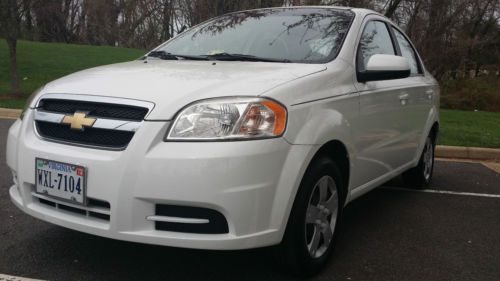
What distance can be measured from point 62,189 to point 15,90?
1133 centimetres

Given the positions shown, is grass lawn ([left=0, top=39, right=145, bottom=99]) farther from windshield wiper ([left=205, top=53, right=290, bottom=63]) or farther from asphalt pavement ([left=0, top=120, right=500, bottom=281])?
windshield wiper ([left=205, top=53, right=290, bottom=63])

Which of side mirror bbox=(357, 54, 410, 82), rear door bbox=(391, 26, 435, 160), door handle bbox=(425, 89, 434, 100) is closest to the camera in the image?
A: side mirror bbox=(357, 54, 410, 82)

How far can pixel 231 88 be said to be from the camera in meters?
2.68

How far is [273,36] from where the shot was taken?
378cm

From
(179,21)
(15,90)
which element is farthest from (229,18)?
(179,21)

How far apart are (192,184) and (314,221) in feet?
3.06

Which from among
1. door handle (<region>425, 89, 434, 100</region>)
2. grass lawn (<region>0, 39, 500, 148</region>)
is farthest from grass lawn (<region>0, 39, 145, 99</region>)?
door handle (<region>425, 89, 434, 100</region>)

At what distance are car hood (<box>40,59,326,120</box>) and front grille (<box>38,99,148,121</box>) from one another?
2.5 inches

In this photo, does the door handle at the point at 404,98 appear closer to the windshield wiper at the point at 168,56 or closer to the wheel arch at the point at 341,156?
the wheel arch at the point at 341,156

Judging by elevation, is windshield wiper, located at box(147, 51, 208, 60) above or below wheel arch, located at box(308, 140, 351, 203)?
above

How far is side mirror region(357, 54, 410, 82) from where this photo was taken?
135 inches

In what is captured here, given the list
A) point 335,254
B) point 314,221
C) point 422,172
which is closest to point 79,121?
point 314,221

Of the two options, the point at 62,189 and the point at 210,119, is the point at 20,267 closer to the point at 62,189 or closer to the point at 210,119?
the point at 62,189

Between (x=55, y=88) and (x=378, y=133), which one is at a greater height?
(x=55, y=88)
